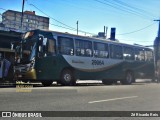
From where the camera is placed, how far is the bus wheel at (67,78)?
64.8 ft

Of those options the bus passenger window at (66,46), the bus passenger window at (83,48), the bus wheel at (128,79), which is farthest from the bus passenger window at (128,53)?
the bus passenger window at (66,46)

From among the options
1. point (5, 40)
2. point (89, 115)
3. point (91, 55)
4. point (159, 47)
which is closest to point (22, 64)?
point (91, 55)

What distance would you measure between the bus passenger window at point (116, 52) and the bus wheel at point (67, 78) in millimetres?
4969

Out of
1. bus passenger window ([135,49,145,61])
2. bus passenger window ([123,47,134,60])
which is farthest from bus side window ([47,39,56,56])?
bus passenger window ([135,49,145,61])

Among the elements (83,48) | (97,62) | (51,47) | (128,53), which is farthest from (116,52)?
(51,47)

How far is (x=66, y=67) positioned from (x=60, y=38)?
1.86 meters

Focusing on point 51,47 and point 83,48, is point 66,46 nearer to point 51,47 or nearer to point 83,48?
point 51,47

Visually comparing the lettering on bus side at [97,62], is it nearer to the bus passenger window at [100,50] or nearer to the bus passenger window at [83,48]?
the bus passenger window at [100,50]

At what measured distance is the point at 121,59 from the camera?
25359 millimetres

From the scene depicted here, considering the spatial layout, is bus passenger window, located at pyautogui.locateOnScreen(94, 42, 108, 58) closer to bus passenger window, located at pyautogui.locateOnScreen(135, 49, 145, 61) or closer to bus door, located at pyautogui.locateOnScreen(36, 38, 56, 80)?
bus door, located at pyautogui.locateOnScreen(36, 38, 56, 80)

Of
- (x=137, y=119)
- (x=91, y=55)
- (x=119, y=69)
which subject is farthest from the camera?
(x=119, y=69)

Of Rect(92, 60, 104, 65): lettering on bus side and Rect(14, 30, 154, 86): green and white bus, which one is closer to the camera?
Rect(14, 30, 154, 86): green and white bus

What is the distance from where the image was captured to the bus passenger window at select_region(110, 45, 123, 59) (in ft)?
79.5

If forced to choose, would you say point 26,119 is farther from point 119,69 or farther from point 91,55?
point 119,69
